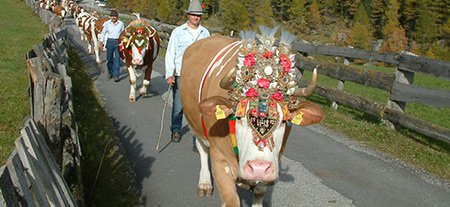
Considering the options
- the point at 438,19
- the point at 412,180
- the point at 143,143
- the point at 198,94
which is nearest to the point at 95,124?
the point at 143,143

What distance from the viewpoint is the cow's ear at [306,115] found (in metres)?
3.48

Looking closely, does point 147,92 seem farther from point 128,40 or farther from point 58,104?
point 58,104

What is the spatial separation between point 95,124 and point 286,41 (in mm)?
4570

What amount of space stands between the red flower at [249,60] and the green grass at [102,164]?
2138 mm

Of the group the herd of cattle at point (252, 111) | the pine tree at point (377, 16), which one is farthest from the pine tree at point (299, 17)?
the herd of cattle at point (252, 111)

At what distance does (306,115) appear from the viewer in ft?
11.5

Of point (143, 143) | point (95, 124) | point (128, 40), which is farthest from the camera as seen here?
point (128, 40)

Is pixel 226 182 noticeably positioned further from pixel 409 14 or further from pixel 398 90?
pixel 409 14

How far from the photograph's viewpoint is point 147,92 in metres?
10.9

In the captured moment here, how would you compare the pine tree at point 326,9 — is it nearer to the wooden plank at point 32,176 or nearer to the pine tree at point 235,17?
the pine tree at point 235,17

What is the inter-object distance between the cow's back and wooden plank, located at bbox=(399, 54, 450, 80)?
13.6 ft

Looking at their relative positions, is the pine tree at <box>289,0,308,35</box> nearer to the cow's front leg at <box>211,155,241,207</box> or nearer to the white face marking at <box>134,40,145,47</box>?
the white face marking at <box>134,40,145,47</box>

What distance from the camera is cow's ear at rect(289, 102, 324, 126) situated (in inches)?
137

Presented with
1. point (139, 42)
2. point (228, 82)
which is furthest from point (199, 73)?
point (139, 42)
